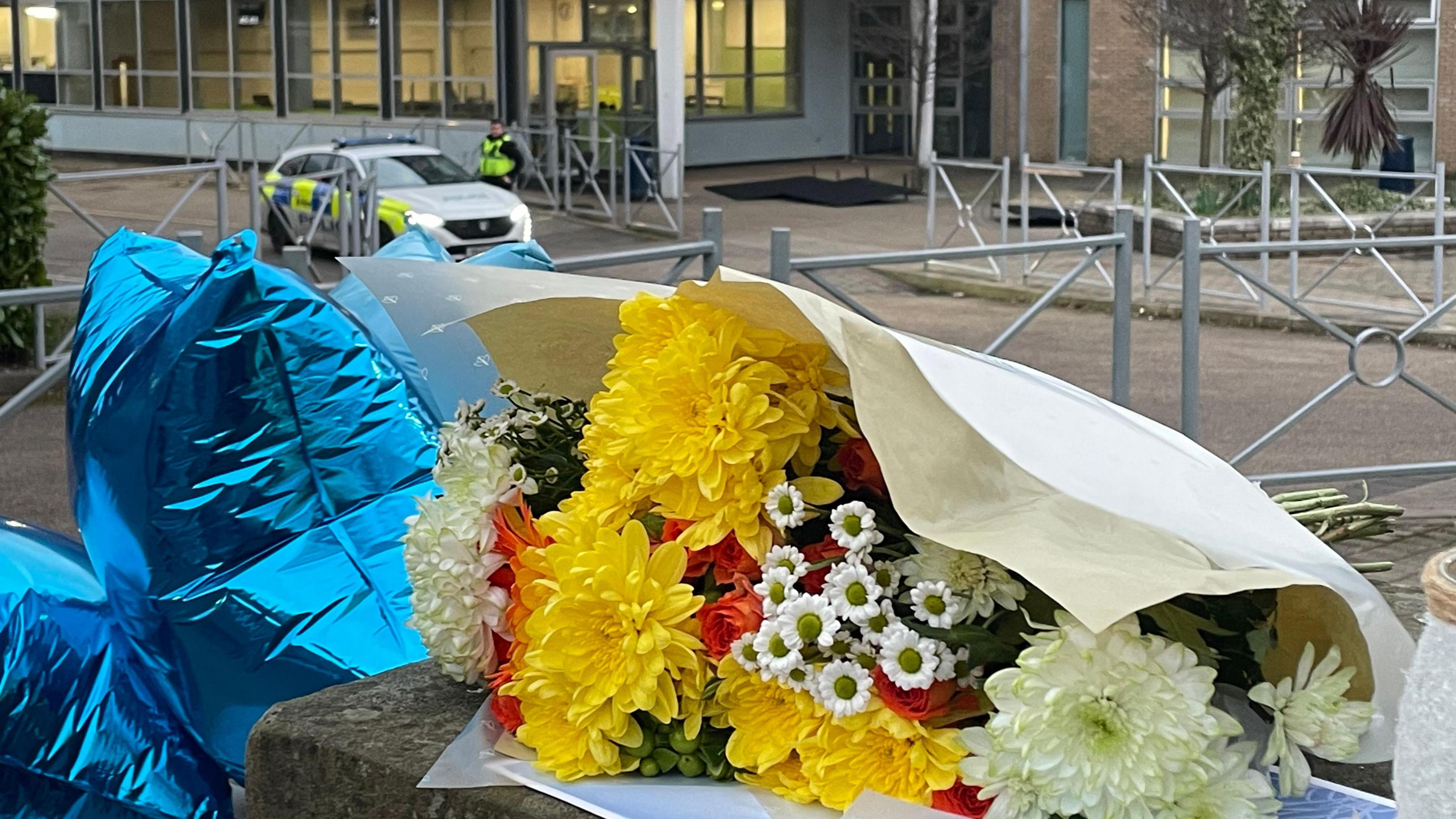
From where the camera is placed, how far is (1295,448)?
781 centimetres

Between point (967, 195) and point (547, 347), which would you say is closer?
point (547, 347)

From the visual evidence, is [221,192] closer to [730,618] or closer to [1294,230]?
[1294,230]

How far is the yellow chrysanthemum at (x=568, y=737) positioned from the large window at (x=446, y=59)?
994 inches

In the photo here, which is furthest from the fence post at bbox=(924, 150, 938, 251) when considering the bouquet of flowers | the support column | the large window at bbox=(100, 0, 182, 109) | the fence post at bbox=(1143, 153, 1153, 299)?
the large window at bbox=(100, 0, 182, 109)

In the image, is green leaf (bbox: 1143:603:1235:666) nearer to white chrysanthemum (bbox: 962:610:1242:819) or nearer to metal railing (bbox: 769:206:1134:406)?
white chrysanthemum (bbox: 962:610:1242:819)

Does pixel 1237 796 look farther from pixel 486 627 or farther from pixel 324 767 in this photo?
pixel 324 767

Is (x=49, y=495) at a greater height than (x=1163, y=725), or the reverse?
(x=1163, y=725)

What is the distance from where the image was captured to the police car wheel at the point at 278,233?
16578 millimetres

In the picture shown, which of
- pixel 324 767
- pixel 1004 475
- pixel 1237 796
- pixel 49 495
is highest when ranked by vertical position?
pixel 1004 475

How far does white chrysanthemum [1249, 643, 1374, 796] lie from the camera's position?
1172 millimetres

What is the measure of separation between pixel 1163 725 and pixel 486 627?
728 mm

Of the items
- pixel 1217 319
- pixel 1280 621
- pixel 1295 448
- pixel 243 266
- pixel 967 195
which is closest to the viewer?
pixel 1280 621

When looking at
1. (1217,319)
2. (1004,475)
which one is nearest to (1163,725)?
(1004,475)

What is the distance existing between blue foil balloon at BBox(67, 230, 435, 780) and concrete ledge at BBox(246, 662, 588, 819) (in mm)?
411
